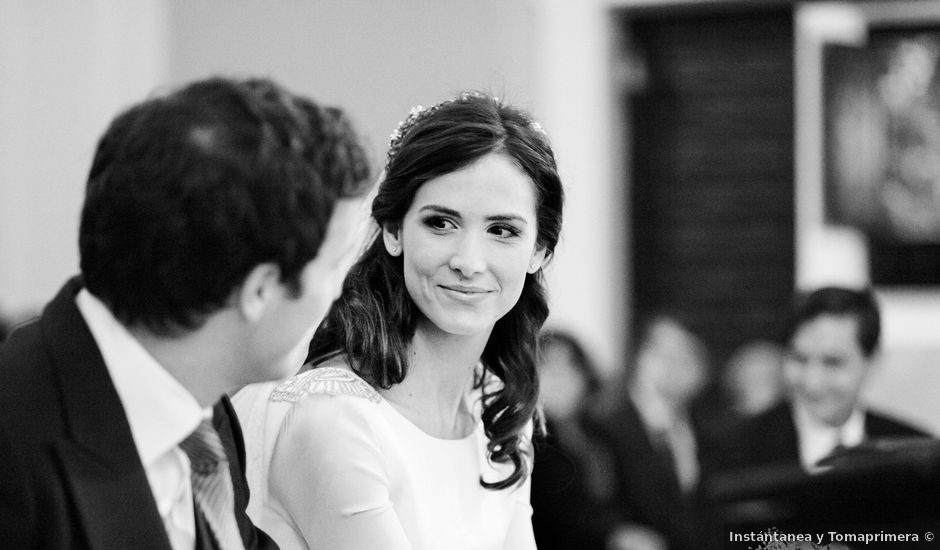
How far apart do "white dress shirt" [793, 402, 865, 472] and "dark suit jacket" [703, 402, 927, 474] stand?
0.02 m

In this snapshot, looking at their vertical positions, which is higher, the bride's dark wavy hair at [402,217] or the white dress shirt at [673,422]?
the bride's dark wavy hair at [402,217]

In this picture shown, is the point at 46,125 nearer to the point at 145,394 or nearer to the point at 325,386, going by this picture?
the point at 325,386

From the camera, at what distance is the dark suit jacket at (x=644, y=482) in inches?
211

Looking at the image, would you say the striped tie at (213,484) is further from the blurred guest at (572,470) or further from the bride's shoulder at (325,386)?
the blurred guest at (572,470)

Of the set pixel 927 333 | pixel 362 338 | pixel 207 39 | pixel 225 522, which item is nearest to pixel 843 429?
pixel 362 338

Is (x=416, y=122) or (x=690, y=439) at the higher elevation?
(x=416, y=122)

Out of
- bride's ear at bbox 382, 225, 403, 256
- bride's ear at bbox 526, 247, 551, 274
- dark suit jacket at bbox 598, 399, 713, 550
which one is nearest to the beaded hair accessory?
bride's ear at bbox 382, 225, 403, 256

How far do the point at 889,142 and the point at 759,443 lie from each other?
15.7ft

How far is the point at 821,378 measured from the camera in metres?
4.12

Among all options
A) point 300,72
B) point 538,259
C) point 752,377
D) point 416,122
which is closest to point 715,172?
point 752,377

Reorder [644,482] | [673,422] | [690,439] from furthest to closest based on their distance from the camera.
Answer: [673,422] → [690,439] → [644,482]

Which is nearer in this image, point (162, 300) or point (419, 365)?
point (162, 300)

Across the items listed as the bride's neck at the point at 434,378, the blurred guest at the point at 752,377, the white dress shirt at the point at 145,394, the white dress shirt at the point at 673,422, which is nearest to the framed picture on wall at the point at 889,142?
the blurred guest at the point at 752,377

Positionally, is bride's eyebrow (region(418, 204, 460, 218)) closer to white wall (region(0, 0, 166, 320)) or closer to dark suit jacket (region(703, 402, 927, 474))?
dark suit jacket (region(703, 402, 927, 474))
